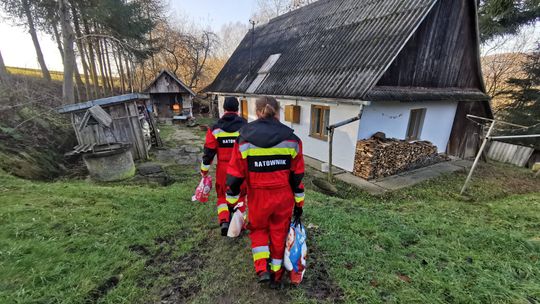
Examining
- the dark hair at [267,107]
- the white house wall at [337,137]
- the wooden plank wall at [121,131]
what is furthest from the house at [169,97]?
the dark hair at [267,107]

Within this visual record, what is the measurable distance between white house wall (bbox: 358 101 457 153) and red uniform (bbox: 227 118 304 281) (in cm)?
567

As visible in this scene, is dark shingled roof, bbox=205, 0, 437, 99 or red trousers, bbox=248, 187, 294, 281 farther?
dark shingled roof, bbox=205, 0, 437, 99

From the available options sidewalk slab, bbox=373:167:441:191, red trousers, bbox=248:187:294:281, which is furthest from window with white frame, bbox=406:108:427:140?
red trousers, bbox=248:187:294:281

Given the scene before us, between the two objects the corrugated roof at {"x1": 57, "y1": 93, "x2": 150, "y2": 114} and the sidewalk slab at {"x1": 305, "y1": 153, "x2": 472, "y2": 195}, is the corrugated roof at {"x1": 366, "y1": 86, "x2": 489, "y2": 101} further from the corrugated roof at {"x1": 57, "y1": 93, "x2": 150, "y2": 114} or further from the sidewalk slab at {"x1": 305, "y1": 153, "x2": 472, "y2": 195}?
the corrugated roof at {"x1": 57, "y1": 93, "x2": 150, "y2": 114}

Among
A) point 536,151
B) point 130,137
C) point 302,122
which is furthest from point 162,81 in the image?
point 536,151

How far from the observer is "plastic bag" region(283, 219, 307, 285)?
7.81 ft

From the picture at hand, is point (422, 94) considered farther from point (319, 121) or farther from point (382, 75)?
point (319, 121)

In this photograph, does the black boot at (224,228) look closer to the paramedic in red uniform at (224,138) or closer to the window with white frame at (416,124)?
the paramedic in red uniform at (224,138)


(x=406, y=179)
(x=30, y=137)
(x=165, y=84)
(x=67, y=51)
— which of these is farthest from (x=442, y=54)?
(x=165, y=84)

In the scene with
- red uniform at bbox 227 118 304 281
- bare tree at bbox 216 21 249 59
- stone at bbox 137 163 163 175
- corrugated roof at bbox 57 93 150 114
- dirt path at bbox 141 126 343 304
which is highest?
bare tree at bbox 216 21 249 59

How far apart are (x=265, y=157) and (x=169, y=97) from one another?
61.1ft

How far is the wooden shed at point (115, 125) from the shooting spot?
7.30 meters

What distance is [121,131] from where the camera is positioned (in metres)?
8.27

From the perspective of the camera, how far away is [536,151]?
10312 mm
